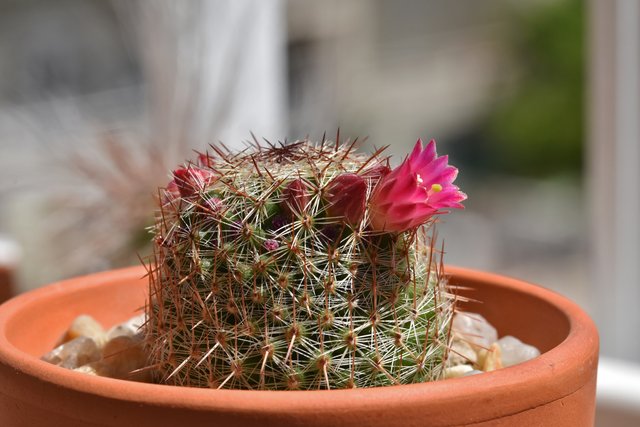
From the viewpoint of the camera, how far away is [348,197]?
49 cm

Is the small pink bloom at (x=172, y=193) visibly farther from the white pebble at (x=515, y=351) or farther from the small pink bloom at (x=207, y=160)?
the white pebble at (x=515, y=351)

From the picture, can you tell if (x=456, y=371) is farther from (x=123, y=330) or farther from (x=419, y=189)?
(x=123, y=330)

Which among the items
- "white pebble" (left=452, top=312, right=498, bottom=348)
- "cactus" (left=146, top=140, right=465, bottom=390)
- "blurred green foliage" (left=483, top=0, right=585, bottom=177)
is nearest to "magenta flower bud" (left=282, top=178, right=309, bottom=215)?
"cactus" (left=146, top=140, right=465, bottom=390)

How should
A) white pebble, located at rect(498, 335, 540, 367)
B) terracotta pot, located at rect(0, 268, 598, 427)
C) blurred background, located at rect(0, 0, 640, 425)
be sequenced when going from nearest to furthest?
1. terracotta pot, located at rect(0, 268, 598, 427)
2. white pebble, located at rect(498, 335, 540, 367)
3. blurred background, located at rect(0, 0, 640, 425)

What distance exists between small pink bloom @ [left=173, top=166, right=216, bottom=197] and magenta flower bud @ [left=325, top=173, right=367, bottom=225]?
0.09 metres

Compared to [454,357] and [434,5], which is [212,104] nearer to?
[454,357]

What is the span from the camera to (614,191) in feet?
3.97

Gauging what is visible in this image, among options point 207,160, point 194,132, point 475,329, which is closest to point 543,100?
point 194,132

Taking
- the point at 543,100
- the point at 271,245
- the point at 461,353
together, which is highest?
the point at 271,245

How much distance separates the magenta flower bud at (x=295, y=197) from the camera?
499mm

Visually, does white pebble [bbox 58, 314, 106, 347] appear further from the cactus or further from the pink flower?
the pink flower

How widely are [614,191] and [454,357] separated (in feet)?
2.28

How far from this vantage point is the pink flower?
1.55 feet

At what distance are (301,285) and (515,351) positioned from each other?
0.21 meters
